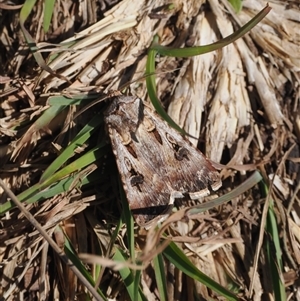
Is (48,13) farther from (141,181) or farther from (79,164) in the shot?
(141,181)

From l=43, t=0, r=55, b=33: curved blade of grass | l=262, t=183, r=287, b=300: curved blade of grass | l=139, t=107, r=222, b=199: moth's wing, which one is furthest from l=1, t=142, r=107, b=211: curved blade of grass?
l=262, t=183, r=287, b=300: curved blade of grass

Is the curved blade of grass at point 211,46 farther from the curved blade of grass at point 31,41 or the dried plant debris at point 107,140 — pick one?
the curved blade of grass at point 31,41

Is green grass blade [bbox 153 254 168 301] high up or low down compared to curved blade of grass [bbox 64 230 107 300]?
down

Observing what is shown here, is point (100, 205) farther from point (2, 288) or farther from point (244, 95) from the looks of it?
point (244, 95)

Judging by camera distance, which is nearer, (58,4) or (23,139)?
(23,139)

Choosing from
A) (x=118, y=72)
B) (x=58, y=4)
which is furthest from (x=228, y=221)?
(x=58, y=4)

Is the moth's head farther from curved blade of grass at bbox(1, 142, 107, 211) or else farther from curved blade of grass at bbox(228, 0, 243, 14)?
curved blade of grass at bbox(228, 0, 243, 14)

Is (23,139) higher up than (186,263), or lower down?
higher up
